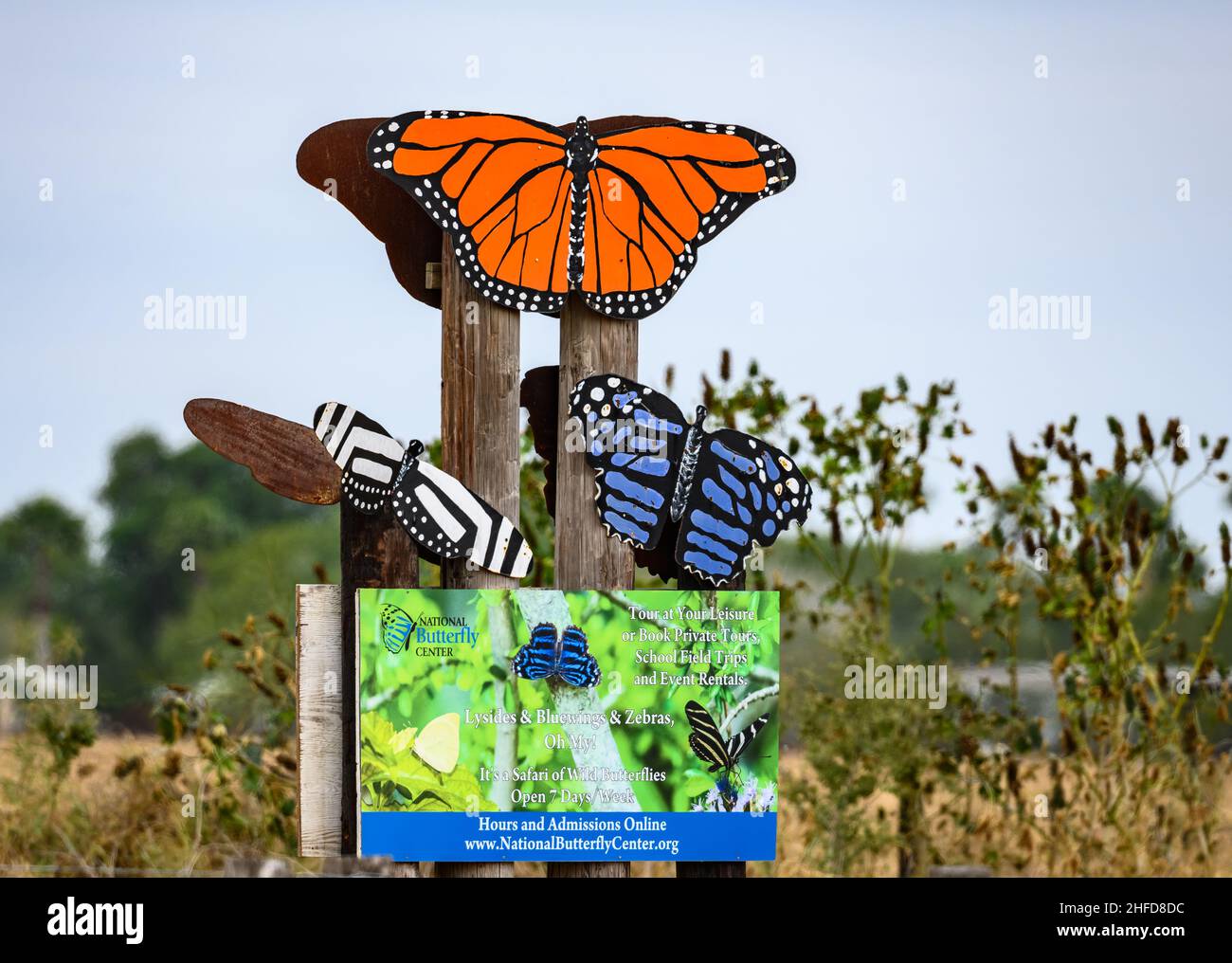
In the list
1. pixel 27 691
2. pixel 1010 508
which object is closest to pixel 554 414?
pixel 27 691

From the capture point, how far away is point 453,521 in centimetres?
491

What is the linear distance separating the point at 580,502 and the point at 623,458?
205mm

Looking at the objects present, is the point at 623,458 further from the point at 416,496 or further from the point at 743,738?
the point at 743,738

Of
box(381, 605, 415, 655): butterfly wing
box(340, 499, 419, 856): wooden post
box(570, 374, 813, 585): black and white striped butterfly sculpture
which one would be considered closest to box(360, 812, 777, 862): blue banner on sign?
box(340, 499, 419, 856): wooden post

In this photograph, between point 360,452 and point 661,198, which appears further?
point 661,198

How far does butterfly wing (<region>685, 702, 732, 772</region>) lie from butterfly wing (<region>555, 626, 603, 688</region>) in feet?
1.14

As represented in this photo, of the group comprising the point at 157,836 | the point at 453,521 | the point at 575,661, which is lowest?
the point at 157,836

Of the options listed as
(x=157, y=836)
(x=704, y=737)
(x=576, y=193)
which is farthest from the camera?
(x=157, y=836)

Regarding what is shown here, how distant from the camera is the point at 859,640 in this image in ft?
25.3

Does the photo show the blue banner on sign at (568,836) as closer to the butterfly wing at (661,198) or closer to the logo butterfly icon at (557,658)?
the logo butterfly icon at (557,658)

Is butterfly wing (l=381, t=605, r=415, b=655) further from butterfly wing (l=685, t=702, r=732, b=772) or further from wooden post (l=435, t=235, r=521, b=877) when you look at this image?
butterfly wing (l=685, t=702, r=732, b=772)

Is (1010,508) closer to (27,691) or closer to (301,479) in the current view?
(301,479)

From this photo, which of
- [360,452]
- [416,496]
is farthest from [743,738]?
[360,452]
